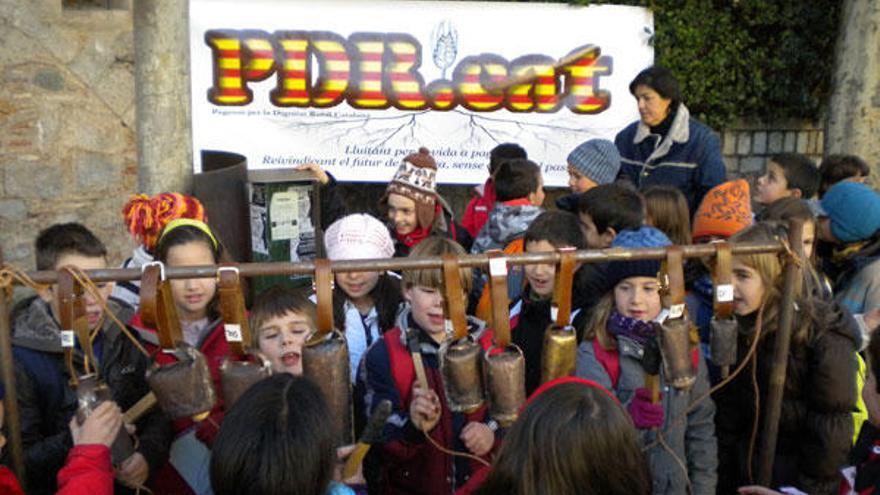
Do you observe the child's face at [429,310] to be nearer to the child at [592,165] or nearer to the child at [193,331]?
the child at [193,331]

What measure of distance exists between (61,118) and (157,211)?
2011 mm

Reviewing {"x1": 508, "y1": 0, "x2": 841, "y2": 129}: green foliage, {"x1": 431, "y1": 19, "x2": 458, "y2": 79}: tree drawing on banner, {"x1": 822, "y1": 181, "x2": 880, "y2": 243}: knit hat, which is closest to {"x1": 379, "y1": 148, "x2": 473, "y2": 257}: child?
{"x1": 822, "y1": 181, "x2": 880, "y2": 243}: knit hat

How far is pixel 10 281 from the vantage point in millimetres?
2020

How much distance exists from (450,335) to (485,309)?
3.10 feet

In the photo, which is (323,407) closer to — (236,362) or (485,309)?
(236,362)

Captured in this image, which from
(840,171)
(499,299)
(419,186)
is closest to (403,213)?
(419,186)

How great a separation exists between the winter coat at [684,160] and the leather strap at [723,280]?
2346 mm

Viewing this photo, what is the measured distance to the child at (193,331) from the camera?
2.47 metres

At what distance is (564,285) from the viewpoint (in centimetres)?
220

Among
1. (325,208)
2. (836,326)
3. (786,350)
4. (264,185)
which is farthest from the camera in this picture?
(325,208)

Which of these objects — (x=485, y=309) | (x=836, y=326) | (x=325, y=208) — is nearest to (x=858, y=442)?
(x=836, y=326)

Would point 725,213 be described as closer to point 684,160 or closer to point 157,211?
point 684,160

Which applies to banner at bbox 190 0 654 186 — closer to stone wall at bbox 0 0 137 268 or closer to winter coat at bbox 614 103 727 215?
stone wall at bbox 0 0 137 268

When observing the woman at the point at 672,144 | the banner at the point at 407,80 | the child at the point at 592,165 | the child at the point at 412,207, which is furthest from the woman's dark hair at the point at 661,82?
the banner at the point at 407,80
